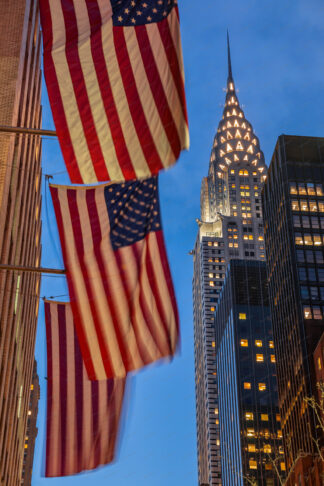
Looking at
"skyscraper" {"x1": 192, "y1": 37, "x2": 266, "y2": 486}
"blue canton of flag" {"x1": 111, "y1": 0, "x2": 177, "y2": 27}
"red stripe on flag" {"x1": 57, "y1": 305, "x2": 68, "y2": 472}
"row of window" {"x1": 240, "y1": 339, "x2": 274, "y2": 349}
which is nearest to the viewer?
"blue canton of flag" {"x1": 111, "y1": 0, "x2": 177, "y2": 27}

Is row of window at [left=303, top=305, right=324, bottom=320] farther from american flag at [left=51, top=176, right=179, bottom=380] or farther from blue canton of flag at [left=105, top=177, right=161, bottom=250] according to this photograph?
american flag at [left=51, top=176, right=179, bottom=380]

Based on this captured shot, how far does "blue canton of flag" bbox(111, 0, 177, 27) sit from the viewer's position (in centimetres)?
1380

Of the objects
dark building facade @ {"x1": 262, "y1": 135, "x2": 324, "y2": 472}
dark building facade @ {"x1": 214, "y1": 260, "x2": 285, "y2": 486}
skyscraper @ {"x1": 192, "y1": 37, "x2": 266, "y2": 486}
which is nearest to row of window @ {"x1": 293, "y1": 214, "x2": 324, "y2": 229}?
dark building facade @ {"x1": 262, "y1": 135, "x2": 324, "y2": 472}

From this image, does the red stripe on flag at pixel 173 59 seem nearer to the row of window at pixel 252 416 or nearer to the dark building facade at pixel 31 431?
the dark building facade at pixel 31 431

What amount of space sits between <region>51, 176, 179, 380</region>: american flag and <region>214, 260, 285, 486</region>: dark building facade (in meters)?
117

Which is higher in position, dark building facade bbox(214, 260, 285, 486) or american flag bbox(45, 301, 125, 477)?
dark building facade bbox(214, 260, 285, 486)

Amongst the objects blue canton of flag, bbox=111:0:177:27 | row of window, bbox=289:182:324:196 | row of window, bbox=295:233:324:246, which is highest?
row of window, bbox=289:182:324:196

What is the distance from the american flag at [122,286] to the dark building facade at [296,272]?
72381 millimetres

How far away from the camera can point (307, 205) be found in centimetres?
10800

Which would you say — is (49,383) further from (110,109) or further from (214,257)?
(214,257)

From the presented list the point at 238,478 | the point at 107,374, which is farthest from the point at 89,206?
the point at 238,478

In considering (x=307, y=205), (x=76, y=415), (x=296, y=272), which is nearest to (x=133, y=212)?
(x=76, y=415)

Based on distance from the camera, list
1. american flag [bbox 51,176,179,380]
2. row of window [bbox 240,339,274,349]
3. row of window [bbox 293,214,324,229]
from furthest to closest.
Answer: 1. row of window [bbox 240,339,274,349]
2. row of window [bbox 293,214,324,229]
3. american flag [bbox 51,176,179,380]

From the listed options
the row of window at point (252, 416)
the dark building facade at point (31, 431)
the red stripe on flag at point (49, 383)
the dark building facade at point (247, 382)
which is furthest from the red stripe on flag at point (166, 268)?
the row of window at point (252, 416)
